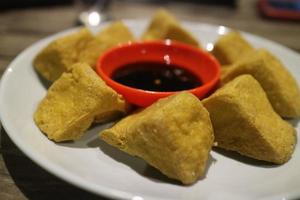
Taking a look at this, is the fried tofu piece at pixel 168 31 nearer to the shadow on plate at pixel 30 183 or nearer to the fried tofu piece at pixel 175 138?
the fried tofu piece at pixel 175 138

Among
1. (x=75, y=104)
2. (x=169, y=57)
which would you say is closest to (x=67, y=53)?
(x=75, y=104)

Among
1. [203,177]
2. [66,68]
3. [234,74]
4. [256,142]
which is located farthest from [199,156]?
[66,68]

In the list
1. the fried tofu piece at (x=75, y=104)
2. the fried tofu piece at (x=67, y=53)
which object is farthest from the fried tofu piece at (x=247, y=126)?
the fried tofu piece at (x=67, y=53)

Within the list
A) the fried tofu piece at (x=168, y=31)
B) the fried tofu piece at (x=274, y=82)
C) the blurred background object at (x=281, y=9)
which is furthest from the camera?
the blurred background object at (x=281, y=9)

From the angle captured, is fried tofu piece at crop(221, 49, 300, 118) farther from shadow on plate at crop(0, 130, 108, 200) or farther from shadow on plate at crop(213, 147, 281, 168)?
shadow on plate at crop(0, 130, 108, 200)

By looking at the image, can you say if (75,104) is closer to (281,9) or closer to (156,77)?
(156,77)

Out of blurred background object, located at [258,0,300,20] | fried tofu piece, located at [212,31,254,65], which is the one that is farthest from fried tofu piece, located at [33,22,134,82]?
blurred background object, located at [258,0,300,20]

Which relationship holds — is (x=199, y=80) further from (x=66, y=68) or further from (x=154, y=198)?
(x=154, y=198)
